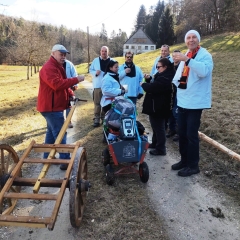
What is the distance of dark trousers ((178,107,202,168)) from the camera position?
397cm

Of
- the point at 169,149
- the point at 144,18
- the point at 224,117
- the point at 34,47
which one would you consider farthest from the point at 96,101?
the point at 144,18

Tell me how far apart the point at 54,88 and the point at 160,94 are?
186cm

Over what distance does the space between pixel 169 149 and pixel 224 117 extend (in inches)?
97.4

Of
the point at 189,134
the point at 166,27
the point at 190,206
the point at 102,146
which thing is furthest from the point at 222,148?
the point at 166,27

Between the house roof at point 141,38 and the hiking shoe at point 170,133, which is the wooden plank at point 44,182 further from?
the house roof at point 141,38

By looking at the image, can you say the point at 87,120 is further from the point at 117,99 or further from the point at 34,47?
the point at 34,47

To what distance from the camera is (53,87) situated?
3.86 m

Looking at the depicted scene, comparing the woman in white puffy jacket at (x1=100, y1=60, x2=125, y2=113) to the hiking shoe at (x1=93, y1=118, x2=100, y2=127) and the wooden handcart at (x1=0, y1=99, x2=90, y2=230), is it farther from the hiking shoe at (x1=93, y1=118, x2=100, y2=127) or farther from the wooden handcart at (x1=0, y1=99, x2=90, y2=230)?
the hiking shoe at (x1=93, y1=118, x2=100, y2=127)

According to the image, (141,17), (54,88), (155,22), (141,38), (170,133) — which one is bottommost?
(170,133)

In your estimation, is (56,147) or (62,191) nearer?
(62,191)

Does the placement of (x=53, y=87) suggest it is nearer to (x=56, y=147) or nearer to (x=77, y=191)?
(x=56, y=147)

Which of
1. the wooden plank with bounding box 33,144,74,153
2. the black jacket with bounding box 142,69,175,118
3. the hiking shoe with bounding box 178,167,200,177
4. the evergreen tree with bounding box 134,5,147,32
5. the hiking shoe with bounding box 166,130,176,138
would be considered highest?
the evergreen tree with bounding box 134,5,147,32

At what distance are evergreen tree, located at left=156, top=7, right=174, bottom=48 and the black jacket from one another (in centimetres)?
5097

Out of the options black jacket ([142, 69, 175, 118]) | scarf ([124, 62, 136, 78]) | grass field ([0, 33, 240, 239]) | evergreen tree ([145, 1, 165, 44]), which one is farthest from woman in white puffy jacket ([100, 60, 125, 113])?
evergreen tree ([145, 1, 165, 44])
